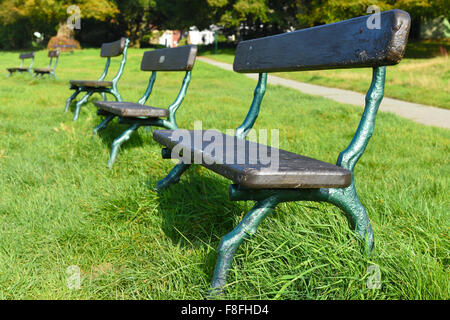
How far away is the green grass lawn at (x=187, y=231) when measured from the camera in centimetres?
163

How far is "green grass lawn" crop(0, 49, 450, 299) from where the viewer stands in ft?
5.35

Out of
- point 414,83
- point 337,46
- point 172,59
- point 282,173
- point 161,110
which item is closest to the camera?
point 282,173

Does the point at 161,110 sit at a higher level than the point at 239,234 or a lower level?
higher

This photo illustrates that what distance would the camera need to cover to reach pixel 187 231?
2.24m

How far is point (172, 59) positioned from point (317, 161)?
2.50m

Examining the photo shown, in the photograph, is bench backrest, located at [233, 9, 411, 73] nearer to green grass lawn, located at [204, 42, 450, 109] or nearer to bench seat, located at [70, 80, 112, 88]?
bench seat, located at [70, 80, 112, 88]

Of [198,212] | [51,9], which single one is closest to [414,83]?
[198,212]

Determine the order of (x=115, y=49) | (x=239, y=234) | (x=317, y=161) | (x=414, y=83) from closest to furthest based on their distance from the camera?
(x=239, y=234) → (x=317, y=161) → (x=115, y=49) → (x=414, y=83)

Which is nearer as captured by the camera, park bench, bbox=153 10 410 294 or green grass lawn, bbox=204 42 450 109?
park bench, bbox=153 10 410 294

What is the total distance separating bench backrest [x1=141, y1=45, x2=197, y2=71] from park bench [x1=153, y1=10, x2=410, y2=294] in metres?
1.46

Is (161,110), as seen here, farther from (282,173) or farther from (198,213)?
(282,173)

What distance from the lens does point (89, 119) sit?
526cm

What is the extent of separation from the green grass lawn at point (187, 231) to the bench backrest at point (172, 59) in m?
0.68

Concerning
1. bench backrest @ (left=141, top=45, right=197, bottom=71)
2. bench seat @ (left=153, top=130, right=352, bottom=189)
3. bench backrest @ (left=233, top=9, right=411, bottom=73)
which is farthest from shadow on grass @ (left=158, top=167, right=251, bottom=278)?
bench backrest @ (left=141, top=45, right=197, bottom=71)
